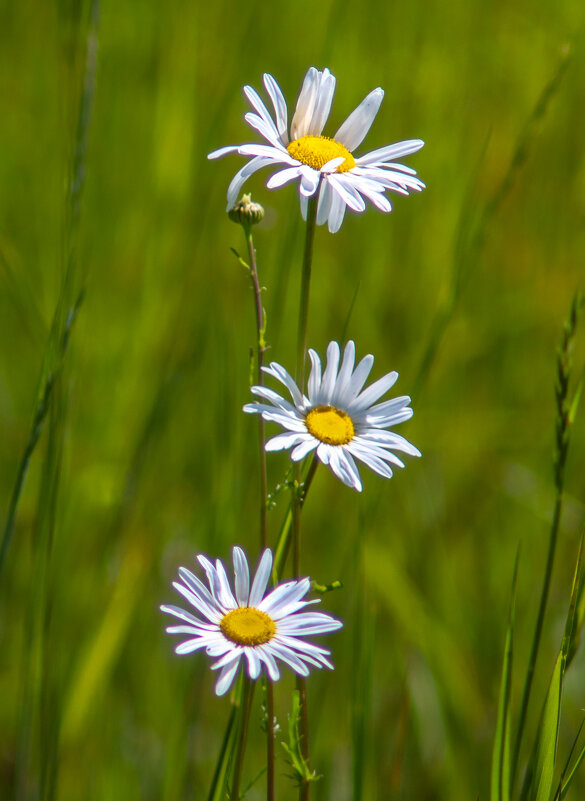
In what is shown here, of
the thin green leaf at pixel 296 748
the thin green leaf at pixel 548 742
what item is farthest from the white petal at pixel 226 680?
the thin green leaf at pixel 548 742

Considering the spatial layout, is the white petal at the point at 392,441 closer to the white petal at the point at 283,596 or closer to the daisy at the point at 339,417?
the daisy at the point at 339,417

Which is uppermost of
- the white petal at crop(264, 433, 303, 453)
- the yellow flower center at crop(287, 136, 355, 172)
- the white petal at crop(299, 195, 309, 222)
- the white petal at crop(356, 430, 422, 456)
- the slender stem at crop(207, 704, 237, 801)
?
the yellow flower center at crop(287, 136, 355, 172)

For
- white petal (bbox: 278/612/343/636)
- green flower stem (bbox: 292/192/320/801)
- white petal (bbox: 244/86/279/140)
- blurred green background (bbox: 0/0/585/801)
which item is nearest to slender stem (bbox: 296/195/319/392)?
green flower stem (bbox: 292/192/320/801)

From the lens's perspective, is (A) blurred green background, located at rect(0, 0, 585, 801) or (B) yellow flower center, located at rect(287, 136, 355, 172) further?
(A) blurred green background, located at rect(0, 0, 585, 801)

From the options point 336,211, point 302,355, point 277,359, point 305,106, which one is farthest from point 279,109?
point 277,359

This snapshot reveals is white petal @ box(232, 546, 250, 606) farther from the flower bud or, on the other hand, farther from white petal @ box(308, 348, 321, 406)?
the flower bud
